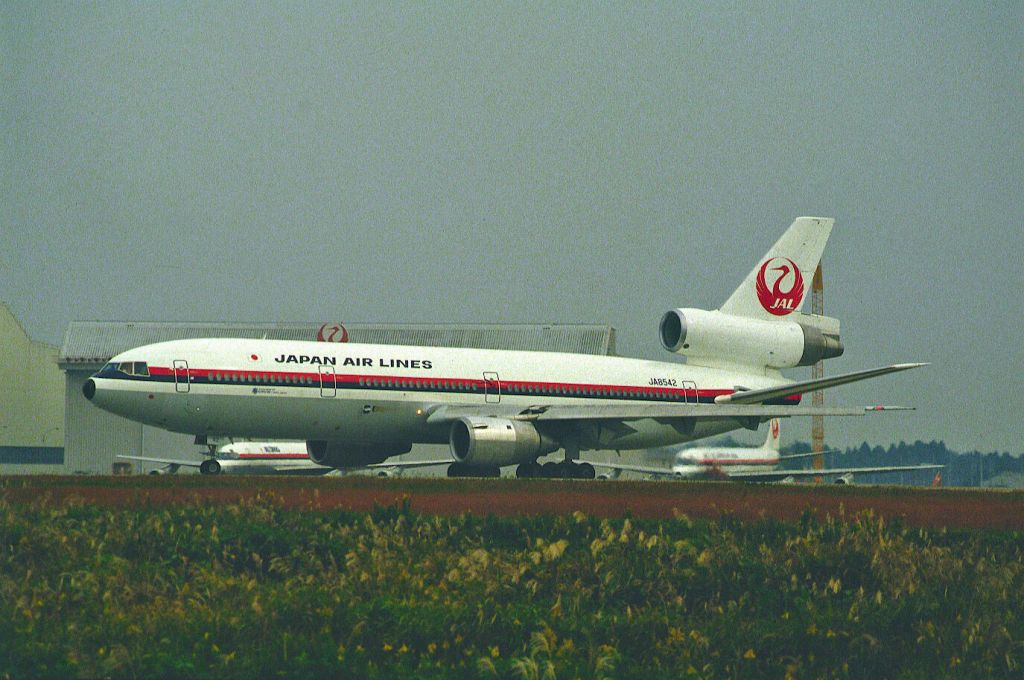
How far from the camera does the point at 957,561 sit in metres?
18.4

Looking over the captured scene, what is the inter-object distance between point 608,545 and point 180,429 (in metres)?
23.4

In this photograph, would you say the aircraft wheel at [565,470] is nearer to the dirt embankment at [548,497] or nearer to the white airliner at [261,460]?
the dirt embankment at [548,497]

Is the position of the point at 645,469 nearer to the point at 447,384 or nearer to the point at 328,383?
the point at 447,384

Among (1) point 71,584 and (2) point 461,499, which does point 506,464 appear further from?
(1) point 71,584

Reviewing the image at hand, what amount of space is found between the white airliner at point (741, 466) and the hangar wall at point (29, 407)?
42.9m

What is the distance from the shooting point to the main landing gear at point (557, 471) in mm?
43125

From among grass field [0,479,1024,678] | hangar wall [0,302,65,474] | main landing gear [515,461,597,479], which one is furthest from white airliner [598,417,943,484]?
hangar wall [0,302,65,474]

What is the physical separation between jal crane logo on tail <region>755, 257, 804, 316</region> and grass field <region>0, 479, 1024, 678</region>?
2861cm

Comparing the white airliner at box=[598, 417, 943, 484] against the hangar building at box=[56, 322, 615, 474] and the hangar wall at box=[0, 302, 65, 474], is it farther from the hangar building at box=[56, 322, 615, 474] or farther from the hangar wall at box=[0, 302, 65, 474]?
the hangar wall at box=[0, 302, 65, 474]

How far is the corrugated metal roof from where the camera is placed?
231ft

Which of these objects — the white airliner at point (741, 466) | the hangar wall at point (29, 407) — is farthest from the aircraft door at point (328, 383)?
the hangar wall at point (29, 407)

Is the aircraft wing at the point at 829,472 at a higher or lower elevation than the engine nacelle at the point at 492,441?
lower

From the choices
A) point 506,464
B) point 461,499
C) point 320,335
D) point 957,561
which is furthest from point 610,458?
point 957,561

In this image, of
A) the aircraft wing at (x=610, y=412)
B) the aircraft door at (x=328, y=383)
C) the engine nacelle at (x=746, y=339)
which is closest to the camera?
the aircraft door at (x=328, y=383)
